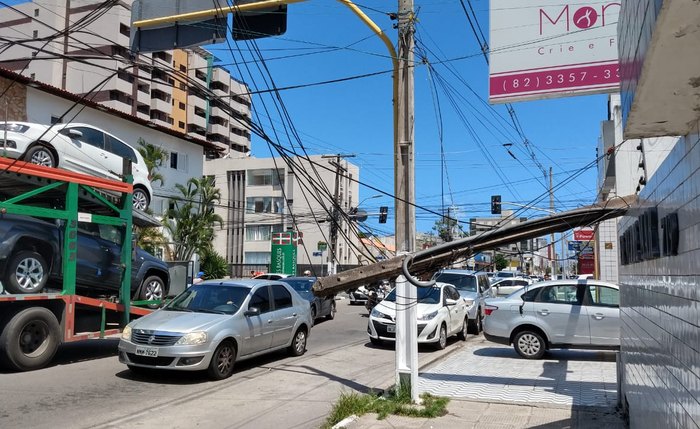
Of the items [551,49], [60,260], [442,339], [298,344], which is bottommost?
[442,339]

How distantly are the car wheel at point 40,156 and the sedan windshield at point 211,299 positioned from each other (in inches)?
187

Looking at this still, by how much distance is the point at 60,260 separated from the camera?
1068cm

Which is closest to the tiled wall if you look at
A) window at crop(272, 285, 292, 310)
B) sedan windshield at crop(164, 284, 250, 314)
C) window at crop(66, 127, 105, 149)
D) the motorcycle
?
the motorcycle

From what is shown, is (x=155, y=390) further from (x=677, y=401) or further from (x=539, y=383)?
(x=677, y=401)

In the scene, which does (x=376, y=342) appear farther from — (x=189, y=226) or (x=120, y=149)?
(x=189, y=226)

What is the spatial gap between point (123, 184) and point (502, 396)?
8.22 m

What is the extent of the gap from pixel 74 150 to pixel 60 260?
4758 millimetres

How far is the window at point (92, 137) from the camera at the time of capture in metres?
15.0

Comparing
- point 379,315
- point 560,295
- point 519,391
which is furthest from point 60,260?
point 560,295

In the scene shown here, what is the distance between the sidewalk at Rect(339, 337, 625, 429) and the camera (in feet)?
23.6

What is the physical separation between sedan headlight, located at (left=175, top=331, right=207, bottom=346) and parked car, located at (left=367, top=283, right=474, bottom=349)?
18.4ft

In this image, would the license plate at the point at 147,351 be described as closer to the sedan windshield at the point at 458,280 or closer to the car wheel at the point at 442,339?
the car wheel at the point at 442,339

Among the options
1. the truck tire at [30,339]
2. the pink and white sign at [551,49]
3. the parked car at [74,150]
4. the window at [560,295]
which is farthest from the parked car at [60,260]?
the window at [560,295]

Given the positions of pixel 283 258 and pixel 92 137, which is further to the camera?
pixel 283 258
